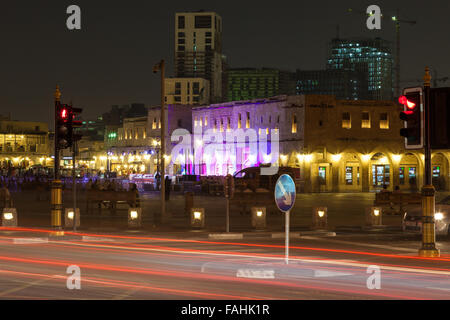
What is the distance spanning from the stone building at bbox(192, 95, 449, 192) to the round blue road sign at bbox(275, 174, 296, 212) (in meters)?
49.9


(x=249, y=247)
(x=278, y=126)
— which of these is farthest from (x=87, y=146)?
(x=249, y=247)

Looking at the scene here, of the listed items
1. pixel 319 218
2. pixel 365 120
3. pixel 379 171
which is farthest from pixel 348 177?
pixel 319 218

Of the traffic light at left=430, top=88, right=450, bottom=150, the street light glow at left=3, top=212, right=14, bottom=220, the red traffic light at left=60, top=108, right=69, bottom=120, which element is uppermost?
the red traffic light at left=60, top=108, right=69, bottom=120

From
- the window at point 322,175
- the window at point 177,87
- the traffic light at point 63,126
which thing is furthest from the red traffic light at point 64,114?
the window at point 177,87

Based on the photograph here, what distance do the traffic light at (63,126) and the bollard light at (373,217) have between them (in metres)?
11.5

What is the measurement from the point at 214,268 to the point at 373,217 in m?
13.1

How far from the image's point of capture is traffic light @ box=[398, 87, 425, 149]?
1595 cm

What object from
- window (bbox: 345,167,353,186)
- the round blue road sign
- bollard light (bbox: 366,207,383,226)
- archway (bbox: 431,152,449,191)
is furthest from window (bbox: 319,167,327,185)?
the round blue road sign

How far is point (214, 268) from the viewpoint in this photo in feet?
44.7

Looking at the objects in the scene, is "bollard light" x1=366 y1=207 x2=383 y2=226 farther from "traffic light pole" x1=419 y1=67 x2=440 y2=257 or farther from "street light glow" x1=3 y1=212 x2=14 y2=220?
"street light glow" x1=3 y1=212 x2=14 y2=220

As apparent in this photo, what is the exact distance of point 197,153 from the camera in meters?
85.2

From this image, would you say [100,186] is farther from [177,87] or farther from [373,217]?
[177,87]
